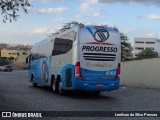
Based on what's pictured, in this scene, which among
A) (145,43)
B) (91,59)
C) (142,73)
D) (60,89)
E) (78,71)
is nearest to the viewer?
(78,71)

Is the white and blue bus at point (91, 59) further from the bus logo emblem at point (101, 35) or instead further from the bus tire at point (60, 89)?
the bus tire at point (60, 89)

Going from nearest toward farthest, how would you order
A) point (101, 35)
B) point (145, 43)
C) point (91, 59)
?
point (91, 59) → point (101, 35) → point (145, 43)

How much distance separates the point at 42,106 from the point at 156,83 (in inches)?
682

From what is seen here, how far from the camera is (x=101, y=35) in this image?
66.5ft

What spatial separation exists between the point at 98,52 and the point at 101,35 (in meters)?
0.84

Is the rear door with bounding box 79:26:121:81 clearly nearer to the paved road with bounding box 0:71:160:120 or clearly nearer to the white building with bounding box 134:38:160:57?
the paved road with bounding box 0:71:160:120

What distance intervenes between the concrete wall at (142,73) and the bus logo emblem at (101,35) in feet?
39.6

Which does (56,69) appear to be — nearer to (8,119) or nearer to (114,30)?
(114,30)

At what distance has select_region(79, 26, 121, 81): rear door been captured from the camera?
20.0 metres

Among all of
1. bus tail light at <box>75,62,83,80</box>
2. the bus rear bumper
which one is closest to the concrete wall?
the bus rear bumper

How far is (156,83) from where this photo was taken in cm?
3162

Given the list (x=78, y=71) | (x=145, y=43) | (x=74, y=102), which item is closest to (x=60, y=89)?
(x=78, y=71)

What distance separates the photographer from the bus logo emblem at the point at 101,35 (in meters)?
20.2

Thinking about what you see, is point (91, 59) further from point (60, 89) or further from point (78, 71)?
point (60, 89)
